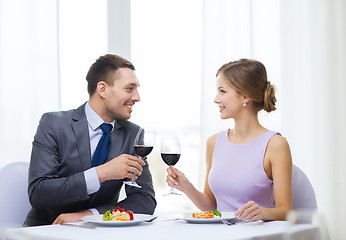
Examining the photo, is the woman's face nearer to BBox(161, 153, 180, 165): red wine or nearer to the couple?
the couple

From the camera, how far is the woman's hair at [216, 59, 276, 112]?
90.4 inches

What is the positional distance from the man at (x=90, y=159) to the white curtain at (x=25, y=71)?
0.69 m

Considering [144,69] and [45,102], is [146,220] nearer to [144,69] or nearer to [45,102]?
[45,102]

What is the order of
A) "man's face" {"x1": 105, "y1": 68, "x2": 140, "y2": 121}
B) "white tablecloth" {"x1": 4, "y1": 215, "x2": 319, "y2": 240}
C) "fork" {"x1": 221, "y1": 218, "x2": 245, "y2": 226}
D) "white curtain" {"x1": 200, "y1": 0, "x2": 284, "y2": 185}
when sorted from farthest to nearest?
"white curtain" {"x1": 200, "y1": 0, "x2": 284, "y2": 185}
"man's face" {"x1": 105, "y1": 68, "x2": 140, "y2": 121}
"fork" {"x1": 221, "y1": 218, "x2": 245, "y2": 226}
"white tablecloth" {"x1": 4, "y1": 215, "x2": 319, "y2": 240}

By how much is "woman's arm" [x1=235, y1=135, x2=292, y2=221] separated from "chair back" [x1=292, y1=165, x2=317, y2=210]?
8 centimetres

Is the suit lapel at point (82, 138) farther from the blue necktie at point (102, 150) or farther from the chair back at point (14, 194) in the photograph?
the chair back at point (14, 194)

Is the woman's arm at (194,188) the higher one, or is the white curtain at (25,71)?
the white curtain at (25,71)

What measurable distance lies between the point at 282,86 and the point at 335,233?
4.06 feet

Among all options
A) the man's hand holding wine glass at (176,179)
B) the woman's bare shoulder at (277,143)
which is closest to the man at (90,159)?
the man's hand holding wine glass at (176,179)

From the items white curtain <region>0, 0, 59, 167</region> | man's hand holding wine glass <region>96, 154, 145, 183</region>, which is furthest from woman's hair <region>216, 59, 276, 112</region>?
white curtain <region>0, 0, 59, 167</region>

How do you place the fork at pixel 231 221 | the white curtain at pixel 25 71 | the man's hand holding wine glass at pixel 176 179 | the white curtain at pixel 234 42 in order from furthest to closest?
the white curtain at pixel 234 42 < the white curtain at pixel 25 71 < the man's hand holding wine glass at pixel 176 179 < the fork at pixel 231 221

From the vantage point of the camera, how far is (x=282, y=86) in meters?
3.63

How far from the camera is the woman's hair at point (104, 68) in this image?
2.35 meters

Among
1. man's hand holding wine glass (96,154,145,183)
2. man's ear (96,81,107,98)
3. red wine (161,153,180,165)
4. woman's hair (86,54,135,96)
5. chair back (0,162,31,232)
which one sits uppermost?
woman's hair (86,54,135,96)
